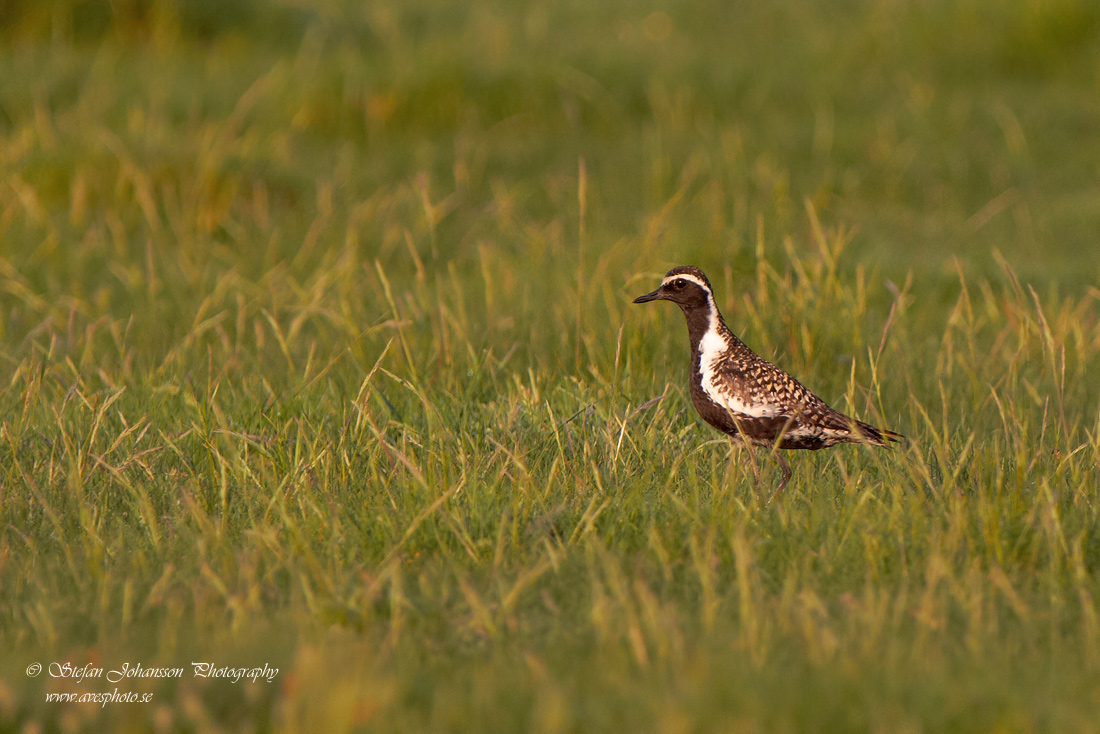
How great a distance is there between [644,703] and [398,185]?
22.1 feet

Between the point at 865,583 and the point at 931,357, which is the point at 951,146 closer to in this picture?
the point at 931,357

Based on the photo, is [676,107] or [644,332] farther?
[676,107]

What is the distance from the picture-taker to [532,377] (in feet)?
16.3

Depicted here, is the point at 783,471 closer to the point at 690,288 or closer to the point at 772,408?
the point at 772,408

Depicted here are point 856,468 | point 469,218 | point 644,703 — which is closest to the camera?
point 644,703

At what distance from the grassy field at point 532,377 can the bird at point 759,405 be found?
0.45 ft

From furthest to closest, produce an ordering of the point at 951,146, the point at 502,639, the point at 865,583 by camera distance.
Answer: the point at 951,146 → the point at 865,583 → the point at 502,639

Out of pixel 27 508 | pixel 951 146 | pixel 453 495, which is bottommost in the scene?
pixel 27 508

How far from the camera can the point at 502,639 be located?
306 centimetres

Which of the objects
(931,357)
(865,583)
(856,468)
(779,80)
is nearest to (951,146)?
(779,80)

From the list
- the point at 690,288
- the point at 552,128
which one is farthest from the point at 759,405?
the point at 552,128

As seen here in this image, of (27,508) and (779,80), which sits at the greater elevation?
(779,80)

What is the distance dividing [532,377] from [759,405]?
0.99 metres

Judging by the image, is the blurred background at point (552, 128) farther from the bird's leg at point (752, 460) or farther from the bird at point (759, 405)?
the bird's leg at point (752, 460)
